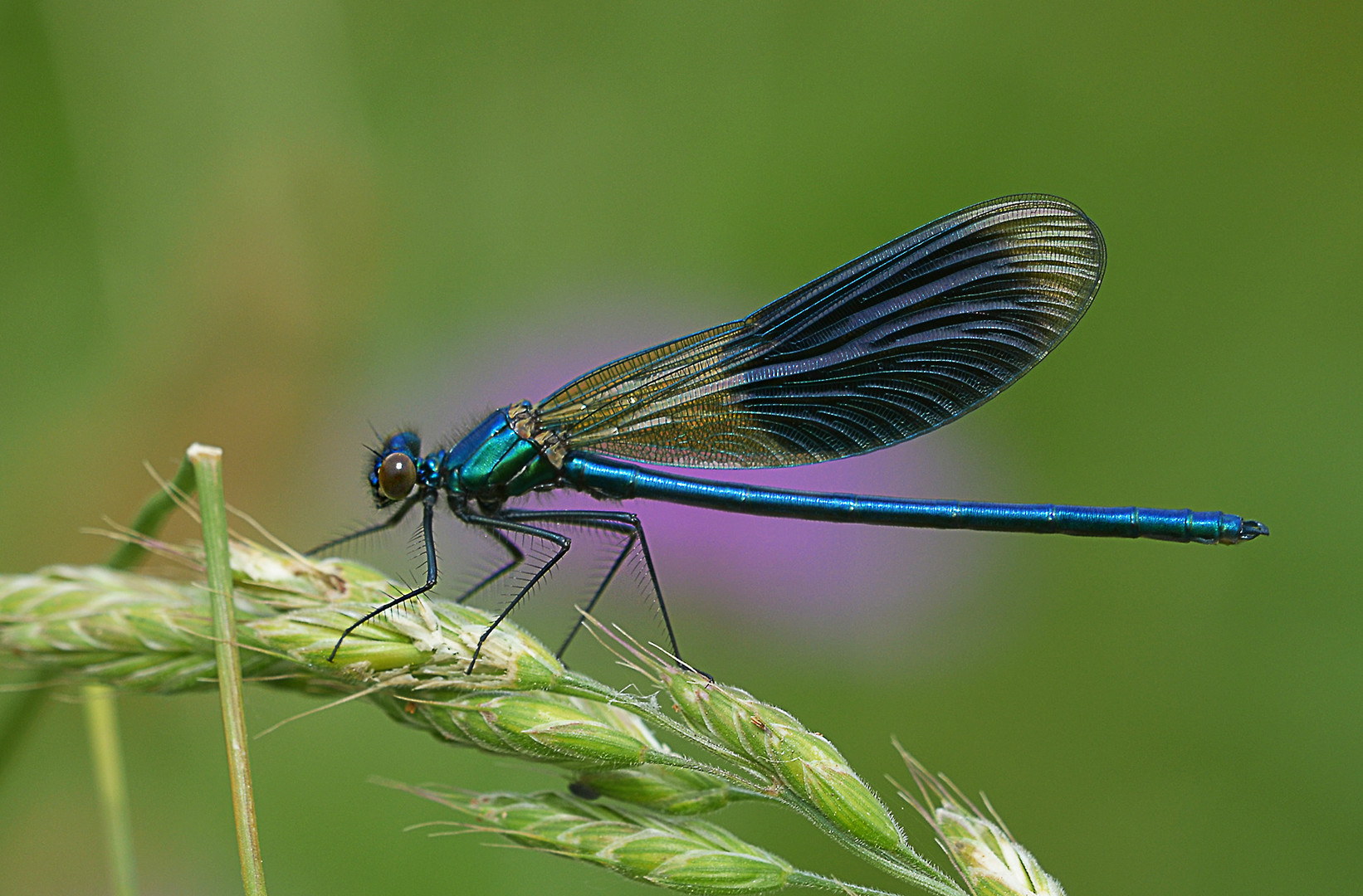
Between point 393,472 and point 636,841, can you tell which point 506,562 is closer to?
point 393,472

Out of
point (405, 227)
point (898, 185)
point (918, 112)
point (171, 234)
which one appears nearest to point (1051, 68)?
point (918, 112)

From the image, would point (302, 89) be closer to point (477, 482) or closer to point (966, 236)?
point (477, 482)

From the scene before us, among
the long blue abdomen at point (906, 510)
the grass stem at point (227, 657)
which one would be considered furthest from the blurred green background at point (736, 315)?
the grass stem at point (227, 657)

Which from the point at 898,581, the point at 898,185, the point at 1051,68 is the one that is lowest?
the point at 898,581

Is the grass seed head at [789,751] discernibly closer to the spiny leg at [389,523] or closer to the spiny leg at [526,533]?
the spiny leg at [526,533]

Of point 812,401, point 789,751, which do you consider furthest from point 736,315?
point 789,751

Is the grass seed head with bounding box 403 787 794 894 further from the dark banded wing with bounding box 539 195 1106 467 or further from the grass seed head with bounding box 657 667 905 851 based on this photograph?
the dark banded wing with bounding box 539 195 1106 467

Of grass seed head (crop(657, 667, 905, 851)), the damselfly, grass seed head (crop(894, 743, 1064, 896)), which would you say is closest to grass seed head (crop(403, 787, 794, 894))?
grass seed head (crop(657, 667, 905, 851))
